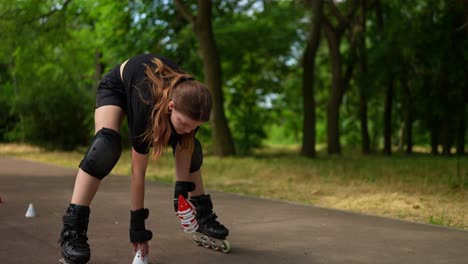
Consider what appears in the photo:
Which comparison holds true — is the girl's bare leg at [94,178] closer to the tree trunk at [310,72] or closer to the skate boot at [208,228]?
the skate boot at [208,228]

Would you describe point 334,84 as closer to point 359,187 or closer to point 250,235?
point 359,187

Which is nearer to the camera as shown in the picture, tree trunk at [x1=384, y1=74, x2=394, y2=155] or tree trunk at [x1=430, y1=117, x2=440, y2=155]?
tree trunk at [x1=384, y1=74, x2=394, y2=155]

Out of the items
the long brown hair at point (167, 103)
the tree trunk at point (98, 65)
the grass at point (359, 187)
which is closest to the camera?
the long brown hair at point (167, 103)

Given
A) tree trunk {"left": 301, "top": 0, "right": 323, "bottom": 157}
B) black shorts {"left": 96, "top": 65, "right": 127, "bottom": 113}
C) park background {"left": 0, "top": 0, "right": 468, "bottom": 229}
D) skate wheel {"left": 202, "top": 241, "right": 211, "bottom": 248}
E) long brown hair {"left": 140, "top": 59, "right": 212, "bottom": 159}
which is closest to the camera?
long brown hair {"left": 140, "top": 59, "right": 212, "bottom": 159}

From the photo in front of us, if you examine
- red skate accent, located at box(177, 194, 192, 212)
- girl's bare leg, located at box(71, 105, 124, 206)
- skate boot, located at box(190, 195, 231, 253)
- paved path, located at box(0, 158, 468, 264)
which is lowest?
paved path, located at box(0, 158, 468, 264)

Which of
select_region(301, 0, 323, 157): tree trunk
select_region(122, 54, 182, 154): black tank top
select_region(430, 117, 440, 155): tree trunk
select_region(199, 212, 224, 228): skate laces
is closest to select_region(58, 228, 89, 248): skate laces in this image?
select_region(122, 54, 182, 154): black tank top

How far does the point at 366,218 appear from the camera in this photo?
611 cm

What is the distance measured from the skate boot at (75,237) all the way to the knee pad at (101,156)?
0.81ft

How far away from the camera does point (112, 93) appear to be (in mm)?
3951

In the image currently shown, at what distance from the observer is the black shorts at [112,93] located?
12.9 ft

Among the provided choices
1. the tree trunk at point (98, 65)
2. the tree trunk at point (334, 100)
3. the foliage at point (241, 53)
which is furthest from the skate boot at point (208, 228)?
the tree trunk at point (98, 65)

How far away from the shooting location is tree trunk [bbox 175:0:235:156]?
1705cm

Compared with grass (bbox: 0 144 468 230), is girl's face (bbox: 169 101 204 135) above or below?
above

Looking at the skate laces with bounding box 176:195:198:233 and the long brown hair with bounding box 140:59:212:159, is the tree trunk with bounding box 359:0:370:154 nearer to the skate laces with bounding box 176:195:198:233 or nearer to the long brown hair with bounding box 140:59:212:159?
the skate laces with bounding box 176:195:198:233
